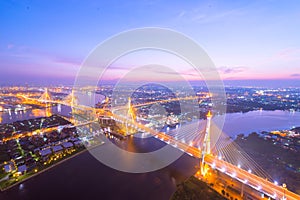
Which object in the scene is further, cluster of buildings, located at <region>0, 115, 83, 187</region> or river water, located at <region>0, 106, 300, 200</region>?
cluster of buildings, located at <region>0, 115, 83, 187</region>

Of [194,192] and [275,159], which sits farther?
[275,159]

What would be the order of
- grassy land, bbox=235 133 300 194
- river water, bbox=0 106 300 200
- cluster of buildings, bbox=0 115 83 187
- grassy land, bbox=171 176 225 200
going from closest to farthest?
grassy land, bbox=171 176 225 200 → river water, bbox=0 106 300 200 → grassy land, bbox=235 133 300 194 → cluster of buildings, bbox=0 115 83 187

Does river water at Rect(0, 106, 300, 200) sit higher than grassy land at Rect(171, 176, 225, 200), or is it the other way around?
grassy land at Rect(171, 176, 225, 200)

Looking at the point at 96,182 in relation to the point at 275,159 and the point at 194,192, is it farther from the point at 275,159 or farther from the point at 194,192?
the point at 275,159

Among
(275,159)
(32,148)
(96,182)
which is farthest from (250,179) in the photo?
(32,148)

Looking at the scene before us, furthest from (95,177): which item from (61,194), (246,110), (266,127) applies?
(246,110)

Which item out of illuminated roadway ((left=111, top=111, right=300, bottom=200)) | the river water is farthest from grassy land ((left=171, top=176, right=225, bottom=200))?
illuminated roadway ((left=111, top=111, right=300, bottom=200))

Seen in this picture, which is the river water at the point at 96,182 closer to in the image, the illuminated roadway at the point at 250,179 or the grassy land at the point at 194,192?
the grassy land at the point at 194,192

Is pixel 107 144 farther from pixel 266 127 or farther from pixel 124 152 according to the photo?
pixel 266 127

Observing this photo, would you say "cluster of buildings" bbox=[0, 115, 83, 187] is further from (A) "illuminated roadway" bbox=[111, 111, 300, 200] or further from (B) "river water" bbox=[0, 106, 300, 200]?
(A) "illuminated roadway" bbox=[111, 111, 300, 200]
